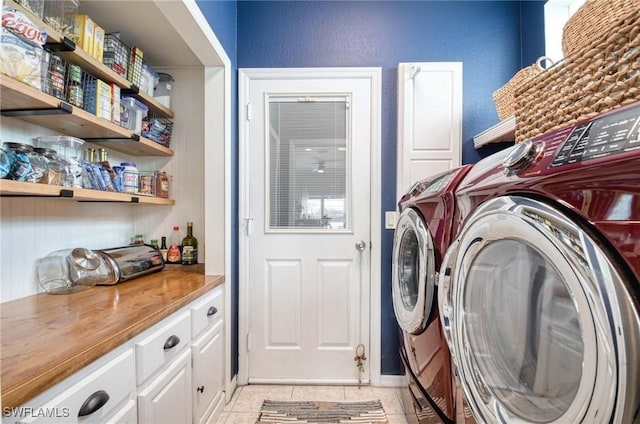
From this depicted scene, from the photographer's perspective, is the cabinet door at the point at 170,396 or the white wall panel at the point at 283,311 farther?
the white wall panel at the point at 283,311

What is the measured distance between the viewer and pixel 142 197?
1.59m

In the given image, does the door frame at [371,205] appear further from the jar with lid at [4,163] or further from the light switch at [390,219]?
the jar with lid at [4,163]

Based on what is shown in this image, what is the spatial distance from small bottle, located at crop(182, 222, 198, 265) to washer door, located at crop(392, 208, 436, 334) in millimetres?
1242

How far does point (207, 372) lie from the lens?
146 cm

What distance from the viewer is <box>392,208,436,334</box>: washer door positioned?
1026 mm

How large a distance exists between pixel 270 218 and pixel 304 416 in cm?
118

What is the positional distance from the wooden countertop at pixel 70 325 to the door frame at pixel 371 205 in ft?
1.70

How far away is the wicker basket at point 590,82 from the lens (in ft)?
1.96

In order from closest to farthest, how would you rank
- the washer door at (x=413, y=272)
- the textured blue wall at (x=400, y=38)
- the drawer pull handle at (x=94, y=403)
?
the drawer pull handle at (x=94, y=403)
the washer door at (x=413, y=272)
the textured blue wall at (x=400, y=38)

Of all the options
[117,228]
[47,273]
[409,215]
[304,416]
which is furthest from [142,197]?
[304,416]

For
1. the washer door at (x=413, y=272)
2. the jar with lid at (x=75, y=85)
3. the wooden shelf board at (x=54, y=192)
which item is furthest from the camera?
the jar with lid at (x=75, y=85)

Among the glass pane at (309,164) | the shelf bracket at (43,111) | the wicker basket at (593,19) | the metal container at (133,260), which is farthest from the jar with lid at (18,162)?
the wicker basket at (593,19)

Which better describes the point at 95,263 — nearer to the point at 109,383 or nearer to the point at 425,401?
the point at 109,383

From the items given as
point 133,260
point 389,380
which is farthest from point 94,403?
point 389,380
